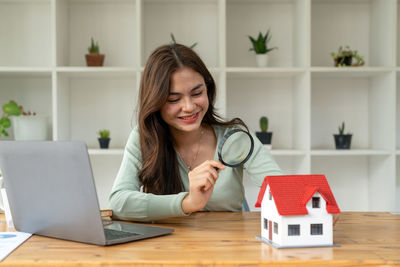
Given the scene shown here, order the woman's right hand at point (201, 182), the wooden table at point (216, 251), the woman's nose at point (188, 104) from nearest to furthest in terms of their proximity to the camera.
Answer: the wooden table at point (216, 251) → the woman's right hand at point (201, 182) → the woman's nose at point (188, 104)

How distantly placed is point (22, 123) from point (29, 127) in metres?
0.05

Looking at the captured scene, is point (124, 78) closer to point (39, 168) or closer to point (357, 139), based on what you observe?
point (357, 139)

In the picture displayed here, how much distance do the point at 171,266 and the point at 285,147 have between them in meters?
2.34

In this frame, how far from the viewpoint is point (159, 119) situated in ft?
5.97

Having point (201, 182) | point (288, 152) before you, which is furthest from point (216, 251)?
point (288, 152)

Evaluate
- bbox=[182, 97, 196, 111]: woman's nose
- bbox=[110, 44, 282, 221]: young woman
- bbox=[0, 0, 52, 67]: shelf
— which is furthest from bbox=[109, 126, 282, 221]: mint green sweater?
bbox=[0, 0, 52, 67]: shelf

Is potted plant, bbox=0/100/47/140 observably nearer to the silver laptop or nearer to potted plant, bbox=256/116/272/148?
potted plant, bbox=256/116/272/148

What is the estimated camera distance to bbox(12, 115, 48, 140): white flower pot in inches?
111

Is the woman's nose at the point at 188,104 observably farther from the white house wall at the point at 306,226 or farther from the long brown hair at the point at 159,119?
the white house wall at the point at 306,226

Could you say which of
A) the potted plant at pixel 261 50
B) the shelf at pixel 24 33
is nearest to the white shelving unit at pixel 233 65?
the shelf at pixel 24 33

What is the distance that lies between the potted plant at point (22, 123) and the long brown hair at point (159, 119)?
131 cm

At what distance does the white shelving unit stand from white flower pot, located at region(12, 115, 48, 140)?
0.59 ft

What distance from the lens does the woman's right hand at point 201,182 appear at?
1241mm

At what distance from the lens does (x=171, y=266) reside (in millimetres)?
908
